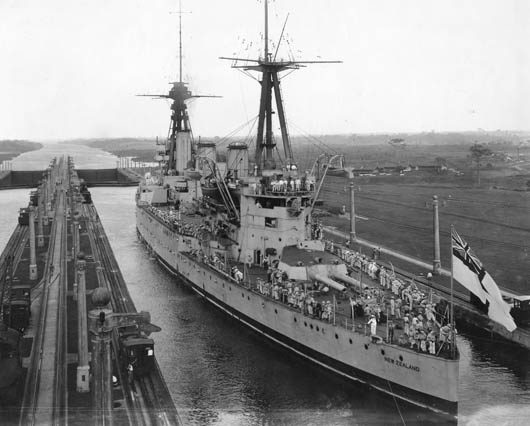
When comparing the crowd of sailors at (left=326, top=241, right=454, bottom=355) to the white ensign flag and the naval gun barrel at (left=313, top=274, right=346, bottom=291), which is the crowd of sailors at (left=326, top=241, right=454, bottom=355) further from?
the white ensign flag

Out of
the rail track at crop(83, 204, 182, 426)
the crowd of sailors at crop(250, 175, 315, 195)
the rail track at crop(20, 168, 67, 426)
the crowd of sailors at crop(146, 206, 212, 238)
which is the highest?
the crowd of sailors at crop(250, 175, 315, 195)

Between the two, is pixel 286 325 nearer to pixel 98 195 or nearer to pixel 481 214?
pixel 481 214

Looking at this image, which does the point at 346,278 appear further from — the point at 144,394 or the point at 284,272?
the point at 144,394

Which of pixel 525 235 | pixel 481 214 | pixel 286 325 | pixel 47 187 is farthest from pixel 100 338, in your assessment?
pixel 47 187

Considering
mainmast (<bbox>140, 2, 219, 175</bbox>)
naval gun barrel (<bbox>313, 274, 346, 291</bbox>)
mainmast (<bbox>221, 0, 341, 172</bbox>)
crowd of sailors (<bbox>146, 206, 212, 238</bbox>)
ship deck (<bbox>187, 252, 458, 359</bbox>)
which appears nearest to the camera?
ship deck (<bbox>187, 252, 458, 359</bbox>)

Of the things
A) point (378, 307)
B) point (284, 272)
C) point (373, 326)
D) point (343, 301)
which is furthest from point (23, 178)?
point (373, 326)

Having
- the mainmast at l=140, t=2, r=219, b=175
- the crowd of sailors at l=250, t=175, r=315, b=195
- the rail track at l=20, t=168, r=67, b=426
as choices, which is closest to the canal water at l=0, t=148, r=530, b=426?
the rail track at l=20, t=168, r=67, b=426
